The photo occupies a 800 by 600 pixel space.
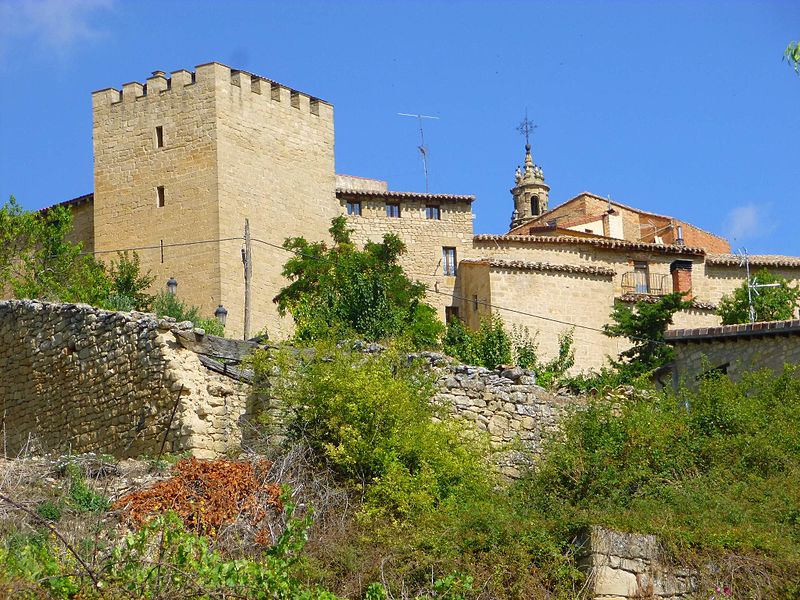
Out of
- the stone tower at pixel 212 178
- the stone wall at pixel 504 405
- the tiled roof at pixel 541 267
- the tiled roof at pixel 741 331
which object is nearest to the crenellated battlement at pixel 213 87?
the stone tower at pixel 212 178

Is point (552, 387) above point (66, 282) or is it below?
below

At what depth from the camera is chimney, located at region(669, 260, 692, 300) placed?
1764 inches

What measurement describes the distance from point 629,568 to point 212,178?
28.7 meters

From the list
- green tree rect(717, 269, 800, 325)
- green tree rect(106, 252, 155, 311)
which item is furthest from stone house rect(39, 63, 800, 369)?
green tree rect(717, 269, 800, 325)

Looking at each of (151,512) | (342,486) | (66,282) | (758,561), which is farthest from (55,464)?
(66,282)

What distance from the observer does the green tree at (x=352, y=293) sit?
29484 millimetres

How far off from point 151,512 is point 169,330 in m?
3.68

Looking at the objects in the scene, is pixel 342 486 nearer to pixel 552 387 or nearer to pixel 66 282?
pixel 552 387

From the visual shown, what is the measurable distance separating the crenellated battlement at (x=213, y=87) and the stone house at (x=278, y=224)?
41 millimetres

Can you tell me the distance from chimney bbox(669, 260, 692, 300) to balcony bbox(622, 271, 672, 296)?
0.18 metres

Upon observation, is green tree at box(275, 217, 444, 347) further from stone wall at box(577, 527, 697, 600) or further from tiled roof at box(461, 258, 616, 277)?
stone wall at box(577, 527, 697, 600)

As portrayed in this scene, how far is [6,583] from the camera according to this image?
1119 cm

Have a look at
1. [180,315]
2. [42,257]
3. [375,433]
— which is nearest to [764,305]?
[180,315]

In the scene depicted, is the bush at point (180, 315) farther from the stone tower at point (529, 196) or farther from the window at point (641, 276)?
the stone tower at point (529, 196)
